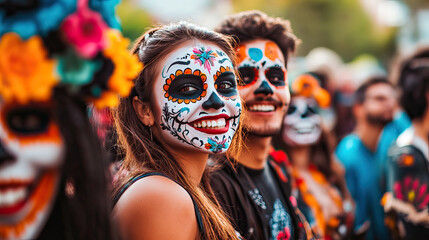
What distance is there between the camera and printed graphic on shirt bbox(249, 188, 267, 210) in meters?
2.75

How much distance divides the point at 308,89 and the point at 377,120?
127cm

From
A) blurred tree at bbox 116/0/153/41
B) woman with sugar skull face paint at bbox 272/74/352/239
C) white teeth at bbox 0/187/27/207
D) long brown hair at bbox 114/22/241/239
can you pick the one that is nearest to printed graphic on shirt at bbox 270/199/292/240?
long brown hair at bbox 114/22/241/239

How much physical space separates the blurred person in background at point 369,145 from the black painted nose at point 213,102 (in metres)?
3.06

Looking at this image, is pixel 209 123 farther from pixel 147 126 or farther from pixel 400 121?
pixel 400 121

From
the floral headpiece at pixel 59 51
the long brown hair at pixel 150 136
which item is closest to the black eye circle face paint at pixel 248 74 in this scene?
the long brown hair at pixel 150 136

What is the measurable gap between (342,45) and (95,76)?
33.1 meters

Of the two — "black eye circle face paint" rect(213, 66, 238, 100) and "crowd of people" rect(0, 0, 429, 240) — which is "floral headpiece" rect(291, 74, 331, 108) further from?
"black eye circle face paint" rect(213, 66, 238, 100)

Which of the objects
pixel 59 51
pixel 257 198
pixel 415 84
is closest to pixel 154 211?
pixel 59 51

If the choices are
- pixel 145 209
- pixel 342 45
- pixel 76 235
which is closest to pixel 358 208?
pixel 145 209

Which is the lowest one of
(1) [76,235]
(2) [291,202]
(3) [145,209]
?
(2) [291,202]

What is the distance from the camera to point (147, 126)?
2.42 metres

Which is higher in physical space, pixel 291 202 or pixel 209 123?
pixel 209 123

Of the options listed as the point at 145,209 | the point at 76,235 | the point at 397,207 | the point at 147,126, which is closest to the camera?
the point at 76,235

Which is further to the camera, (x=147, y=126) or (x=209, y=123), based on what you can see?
(x=147, y=126)
